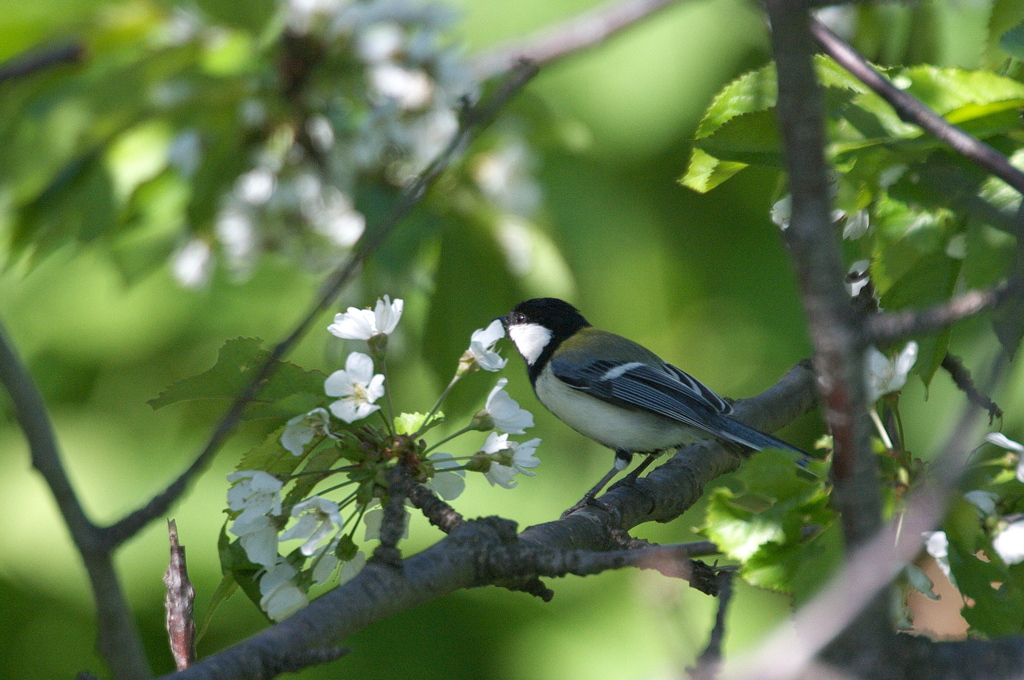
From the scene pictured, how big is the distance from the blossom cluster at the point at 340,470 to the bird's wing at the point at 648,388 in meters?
0.45

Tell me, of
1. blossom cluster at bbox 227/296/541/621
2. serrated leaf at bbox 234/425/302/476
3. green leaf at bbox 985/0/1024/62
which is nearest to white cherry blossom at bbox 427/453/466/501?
blossom cluster at bbox 227/296/541/621

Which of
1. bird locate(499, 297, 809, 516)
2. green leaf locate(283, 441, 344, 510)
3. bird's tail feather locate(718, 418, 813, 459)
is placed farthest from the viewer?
bird locate(499, 297, 809, 516)

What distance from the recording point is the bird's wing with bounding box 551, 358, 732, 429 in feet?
3.64

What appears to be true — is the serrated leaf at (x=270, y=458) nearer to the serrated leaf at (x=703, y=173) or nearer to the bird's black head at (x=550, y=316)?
the serrated leaf at (x=703, y=173)

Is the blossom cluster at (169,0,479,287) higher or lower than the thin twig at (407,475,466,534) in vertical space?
higher

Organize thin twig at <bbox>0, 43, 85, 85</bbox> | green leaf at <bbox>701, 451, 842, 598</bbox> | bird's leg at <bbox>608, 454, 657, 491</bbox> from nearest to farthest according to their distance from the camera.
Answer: green leaf at <bbox>701, 451, 842, 598</bbox> < thin twig at <bbox>0, 43, 85, 85</bbox> < bird's leg at <bbox>608, 454, 657, 491</bbox>

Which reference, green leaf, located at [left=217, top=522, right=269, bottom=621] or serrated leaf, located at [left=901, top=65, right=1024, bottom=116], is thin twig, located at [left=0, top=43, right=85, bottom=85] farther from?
serrated leaf, located at [left=901, top=65, right=1024, bottom=116]

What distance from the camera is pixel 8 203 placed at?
2.95ft

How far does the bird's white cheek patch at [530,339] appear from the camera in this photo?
1.42 metres

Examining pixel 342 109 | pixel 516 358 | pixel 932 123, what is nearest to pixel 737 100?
pixel 932 123

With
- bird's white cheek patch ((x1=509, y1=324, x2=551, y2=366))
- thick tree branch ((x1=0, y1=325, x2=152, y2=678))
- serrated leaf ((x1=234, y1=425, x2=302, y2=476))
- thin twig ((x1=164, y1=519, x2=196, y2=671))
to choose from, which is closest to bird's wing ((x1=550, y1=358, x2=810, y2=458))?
bird's white cheek patch ((x1=509, y1=324, x2=551, y2=366))

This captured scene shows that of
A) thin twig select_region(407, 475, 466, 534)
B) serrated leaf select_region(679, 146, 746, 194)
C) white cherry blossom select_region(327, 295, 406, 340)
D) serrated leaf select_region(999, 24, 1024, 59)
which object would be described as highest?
serrated leaf select_region(999, 24, 1024, 59)

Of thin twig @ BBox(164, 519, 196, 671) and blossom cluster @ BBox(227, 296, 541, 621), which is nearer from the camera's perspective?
thin twig @ BBox(164, 519, 196, 671)

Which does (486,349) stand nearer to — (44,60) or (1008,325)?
(1008,325)
